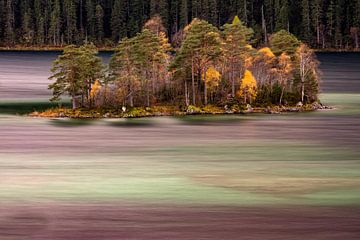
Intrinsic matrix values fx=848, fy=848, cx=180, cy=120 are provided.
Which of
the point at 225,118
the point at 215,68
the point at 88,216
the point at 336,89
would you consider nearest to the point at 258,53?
the point at 215,68

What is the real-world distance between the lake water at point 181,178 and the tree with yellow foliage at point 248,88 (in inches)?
362

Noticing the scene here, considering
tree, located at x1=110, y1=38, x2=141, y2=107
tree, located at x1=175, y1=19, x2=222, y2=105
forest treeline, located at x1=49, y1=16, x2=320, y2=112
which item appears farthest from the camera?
tree, located at x1=175, y1=19, x2=222, y2=105

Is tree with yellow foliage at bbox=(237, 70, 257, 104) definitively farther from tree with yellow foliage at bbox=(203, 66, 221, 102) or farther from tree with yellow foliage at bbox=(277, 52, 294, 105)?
tree with yellow foliage at bbox=(277, 52, 294, 105)

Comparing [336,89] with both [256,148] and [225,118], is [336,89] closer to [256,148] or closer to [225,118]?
[225,118]

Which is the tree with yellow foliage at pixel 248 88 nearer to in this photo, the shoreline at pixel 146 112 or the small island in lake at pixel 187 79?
the small island in lake at pixel 187 79

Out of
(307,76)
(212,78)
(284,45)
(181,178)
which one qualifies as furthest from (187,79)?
(181,178)

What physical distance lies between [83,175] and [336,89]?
111m

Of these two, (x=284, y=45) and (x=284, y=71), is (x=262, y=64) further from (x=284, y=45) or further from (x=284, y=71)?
(x=284, y=45)

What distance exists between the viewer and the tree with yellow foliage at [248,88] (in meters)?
114

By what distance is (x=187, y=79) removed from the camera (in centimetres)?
11581

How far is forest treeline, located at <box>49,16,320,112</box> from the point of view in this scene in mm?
110125

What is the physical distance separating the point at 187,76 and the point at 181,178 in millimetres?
57421

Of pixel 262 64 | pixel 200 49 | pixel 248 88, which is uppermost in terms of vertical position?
Result: pixel 200 49

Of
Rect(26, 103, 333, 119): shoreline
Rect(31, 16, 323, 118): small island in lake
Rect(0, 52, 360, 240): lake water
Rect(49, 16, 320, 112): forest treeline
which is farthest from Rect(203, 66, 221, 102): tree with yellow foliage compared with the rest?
Rect(0, 52, 360, 240): lake water
